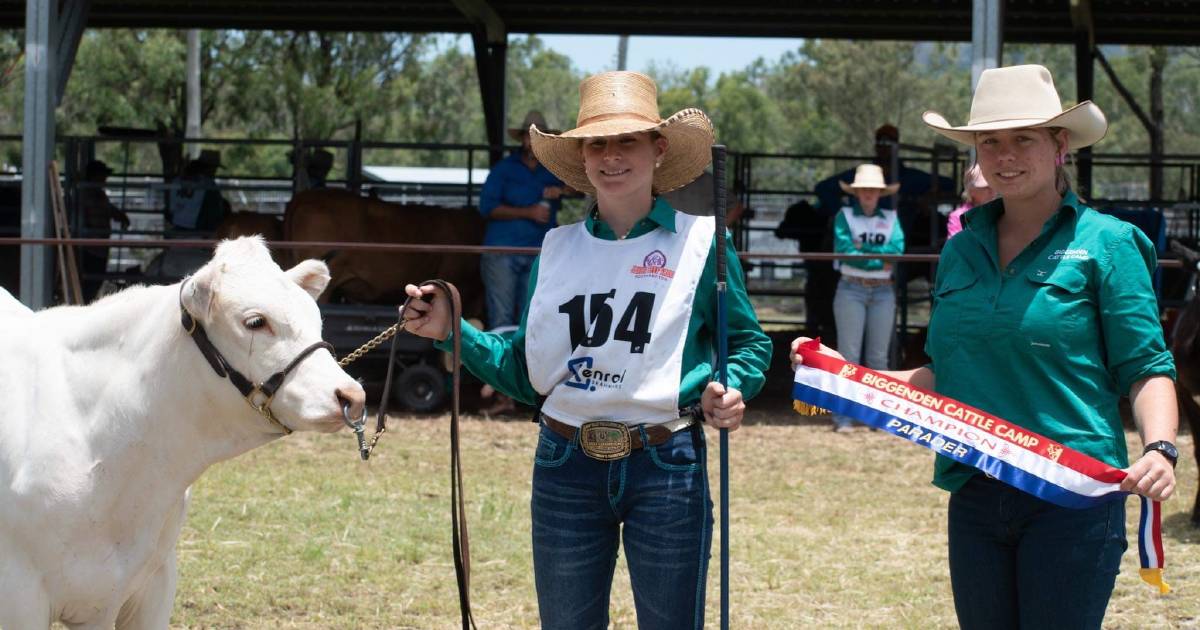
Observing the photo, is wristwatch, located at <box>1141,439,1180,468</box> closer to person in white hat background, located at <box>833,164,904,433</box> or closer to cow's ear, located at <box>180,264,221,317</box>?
cow's ear, located at <box>180,264,221,317</box>

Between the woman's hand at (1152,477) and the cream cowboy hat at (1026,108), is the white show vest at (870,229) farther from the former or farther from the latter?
the woman's hand at (1152,477)

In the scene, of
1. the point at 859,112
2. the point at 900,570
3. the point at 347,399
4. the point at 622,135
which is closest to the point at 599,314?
the point at 622,135

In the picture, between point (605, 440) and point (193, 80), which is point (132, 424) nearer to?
point (605, 440)

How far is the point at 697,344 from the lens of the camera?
9.30 feet

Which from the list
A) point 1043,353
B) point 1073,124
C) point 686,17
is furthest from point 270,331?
point 686,17

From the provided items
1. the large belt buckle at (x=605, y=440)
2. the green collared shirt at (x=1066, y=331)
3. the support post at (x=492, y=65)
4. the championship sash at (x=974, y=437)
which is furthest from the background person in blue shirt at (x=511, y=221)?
the green collared shirt at (x=1066, y=331)

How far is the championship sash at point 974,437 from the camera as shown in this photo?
2488 mm

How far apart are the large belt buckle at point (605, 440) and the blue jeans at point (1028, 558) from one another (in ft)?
2.31

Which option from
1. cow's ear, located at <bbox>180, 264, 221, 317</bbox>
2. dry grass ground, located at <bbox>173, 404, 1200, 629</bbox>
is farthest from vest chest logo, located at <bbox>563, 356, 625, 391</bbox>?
dry grass ground, located at <bbox>173, 404, 1200, 629</bbox>

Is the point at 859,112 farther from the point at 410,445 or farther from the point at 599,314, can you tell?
the point at 599,314

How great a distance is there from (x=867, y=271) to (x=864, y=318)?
14.5 inches

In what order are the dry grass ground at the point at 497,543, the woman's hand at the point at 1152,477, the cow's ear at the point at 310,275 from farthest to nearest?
the dry grass ground at the point at 497,543 → the cow's ear at the point at 310,275 → the woman's hand at the point at 1152,477

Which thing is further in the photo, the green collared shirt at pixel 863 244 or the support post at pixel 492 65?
the support post at pixel 492 65

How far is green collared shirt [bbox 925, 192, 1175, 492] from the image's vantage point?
8.29 feet
